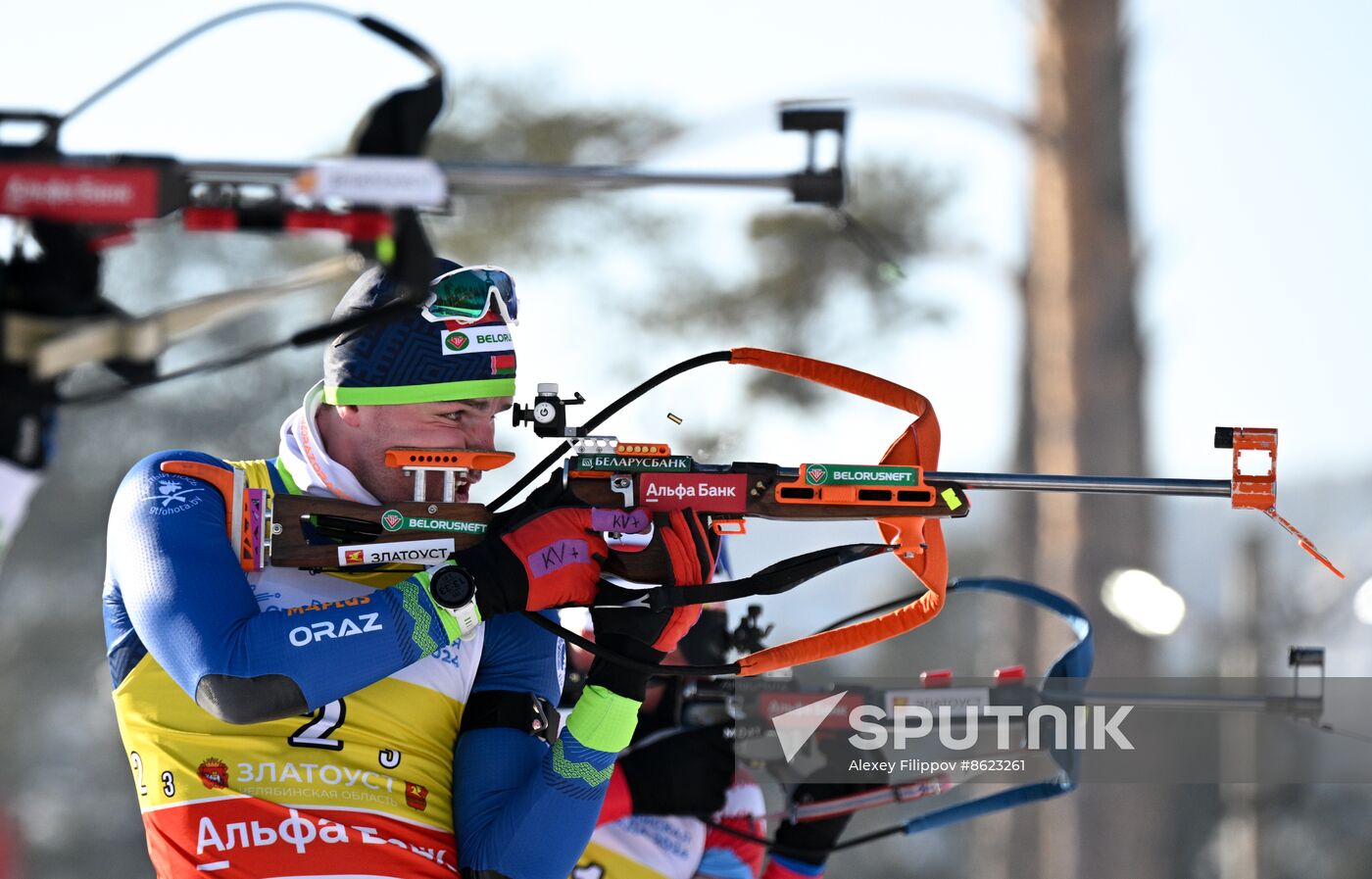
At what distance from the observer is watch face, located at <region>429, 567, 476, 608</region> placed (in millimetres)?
3369

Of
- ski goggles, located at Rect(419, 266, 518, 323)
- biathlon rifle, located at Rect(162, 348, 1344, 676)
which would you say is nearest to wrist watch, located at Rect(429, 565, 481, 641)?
biathlon rifle, located at Rect(162, 348, 1344, 676)

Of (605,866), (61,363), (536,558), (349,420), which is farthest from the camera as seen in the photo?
(605,866)

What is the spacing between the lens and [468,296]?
3781 millimetres

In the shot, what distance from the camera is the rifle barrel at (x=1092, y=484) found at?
3758mm

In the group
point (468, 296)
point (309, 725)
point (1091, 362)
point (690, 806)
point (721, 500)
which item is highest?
point (468, 296)

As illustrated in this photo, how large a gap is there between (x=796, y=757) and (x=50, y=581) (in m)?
15.0

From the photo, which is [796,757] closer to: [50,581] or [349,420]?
[349,420]

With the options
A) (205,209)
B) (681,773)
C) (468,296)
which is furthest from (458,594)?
(681,773)

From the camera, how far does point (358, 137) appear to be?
2812mm

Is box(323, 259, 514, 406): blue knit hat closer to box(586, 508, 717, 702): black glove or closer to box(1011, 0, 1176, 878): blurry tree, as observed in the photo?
box(586, 508, 717, 702): black glove

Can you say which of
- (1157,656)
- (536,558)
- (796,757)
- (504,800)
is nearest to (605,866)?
(796,757)

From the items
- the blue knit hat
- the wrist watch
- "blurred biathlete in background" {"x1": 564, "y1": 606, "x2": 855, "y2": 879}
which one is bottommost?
"blurred biathlete in background" {"x1": 564, "y1": 606, "x2": 855, "y2": 879}

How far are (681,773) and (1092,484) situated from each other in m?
1.54

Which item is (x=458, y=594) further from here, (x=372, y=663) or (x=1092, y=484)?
(x=1092, y=484)
